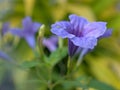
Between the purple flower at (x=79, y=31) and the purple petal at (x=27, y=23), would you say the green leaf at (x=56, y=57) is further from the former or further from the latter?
the purple petal at (x=27, y=23)

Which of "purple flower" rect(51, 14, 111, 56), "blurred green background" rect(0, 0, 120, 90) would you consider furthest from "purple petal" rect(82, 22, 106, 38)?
"blurred green background" rect(0, 0, 120, 90)

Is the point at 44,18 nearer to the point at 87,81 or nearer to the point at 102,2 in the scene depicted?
the point at 102,2

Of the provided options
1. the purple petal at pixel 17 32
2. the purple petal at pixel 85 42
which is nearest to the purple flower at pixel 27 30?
the purple petal at pixel 17 32

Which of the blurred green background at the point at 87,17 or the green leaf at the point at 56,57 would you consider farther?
the blurred green background at the point at 87,17

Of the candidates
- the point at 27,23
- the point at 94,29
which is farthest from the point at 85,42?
the point at 27,23

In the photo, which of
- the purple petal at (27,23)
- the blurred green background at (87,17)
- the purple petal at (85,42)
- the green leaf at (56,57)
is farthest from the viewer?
the blurred green background at (87,17)

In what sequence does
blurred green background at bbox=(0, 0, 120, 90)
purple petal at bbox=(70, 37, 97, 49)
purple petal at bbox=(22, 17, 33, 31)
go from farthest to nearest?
blurred green background at bbox=(0, 0, 120, 90)
purple petal at bbox=(22, 17, 33, 31)
purple petal at bbox=(70, 37, 97, 49)

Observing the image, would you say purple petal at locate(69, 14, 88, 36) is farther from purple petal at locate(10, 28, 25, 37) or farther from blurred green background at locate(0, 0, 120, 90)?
blurred green background at locate(0, 0, 120, 90)
